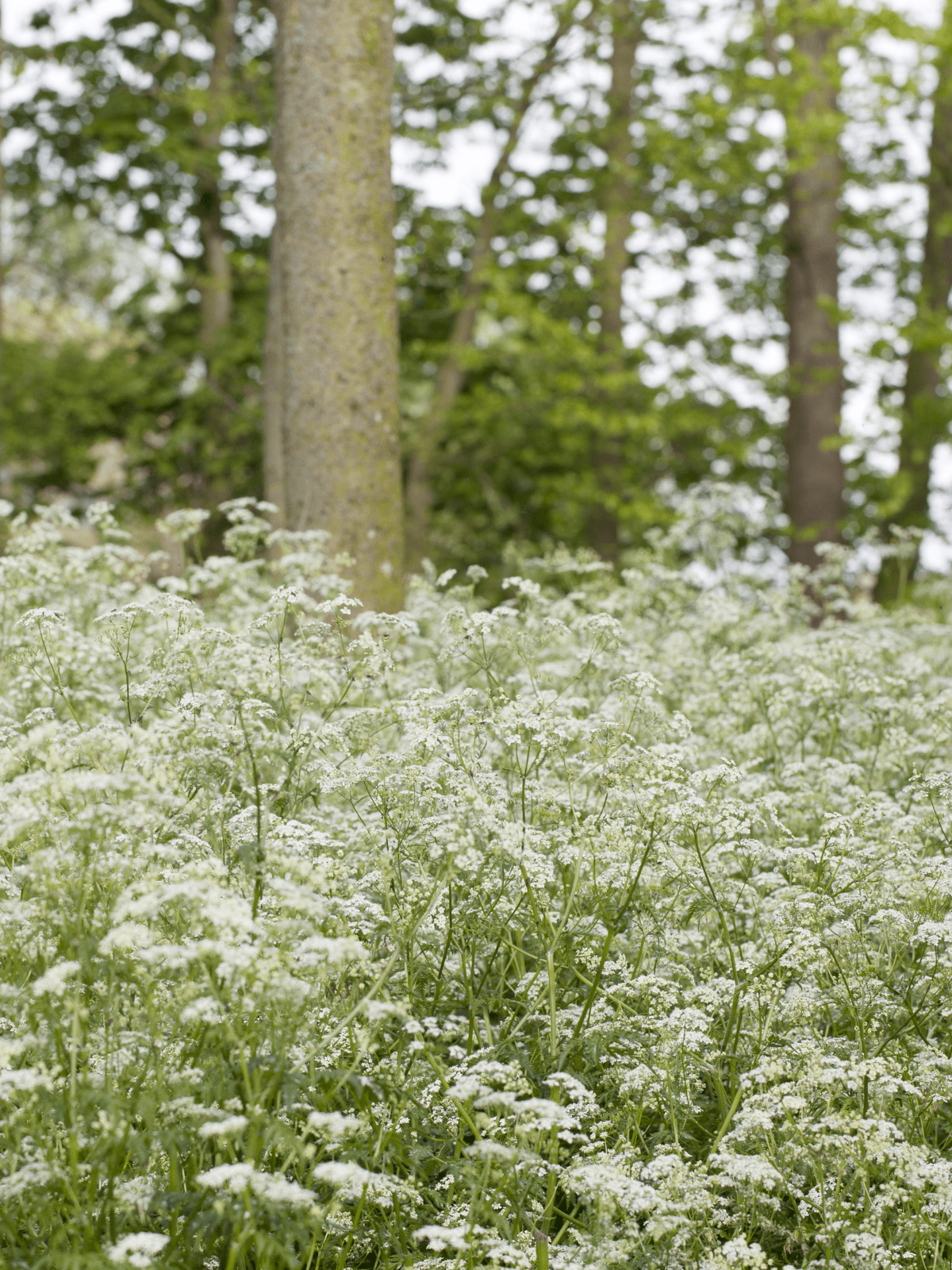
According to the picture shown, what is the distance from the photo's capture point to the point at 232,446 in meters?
14.4

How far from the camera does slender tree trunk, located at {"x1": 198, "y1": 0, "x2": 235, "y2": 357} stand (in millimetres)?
14273

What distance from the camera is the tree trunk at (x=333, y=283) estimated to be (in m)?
6.33

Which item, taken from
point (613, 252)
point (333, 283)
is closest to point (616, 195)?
point (613, 252)

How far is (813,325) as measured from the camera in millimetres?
12227

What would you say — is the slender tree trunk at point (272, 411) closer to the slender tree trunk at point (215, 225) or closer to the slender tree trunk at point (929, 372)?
the slender tree trunk at point (215, 225)

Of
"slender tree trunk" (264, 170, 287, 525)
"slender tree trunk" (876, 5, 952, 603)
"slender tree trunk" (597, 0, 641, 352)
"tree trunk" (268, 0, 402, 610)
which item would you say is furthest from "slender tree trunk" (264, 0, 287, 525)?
"slender tree trunk" (876, 5, 952, 603)

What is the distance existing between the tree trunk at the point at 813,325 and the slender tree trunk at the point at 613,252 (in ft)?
7.09

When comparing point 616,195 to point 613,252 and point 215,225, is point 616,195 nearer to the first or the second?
point 613,252

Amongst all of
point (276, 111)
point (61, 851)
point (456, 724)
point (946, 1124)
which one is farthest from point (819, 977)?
point (276, 111)

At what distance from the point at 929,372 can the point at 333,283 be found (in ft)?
30.3

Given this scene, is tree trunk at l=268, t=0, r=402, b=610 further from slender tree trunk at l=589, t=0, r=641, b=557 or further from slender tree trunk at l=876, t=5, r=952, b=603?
slender tree trunk at l=589, t=0, r=641, b=557

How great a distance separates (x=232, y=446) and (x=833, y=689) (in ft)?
35.9

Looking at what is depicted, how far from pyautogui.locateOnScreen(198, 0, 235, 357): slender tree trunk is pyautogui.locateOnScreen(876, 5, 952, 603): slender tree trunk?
840 centimetres

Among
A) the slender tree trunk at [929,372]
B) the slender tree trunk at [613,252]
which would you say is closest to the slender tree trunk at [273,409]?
the slender tree trunk at [613,252]
